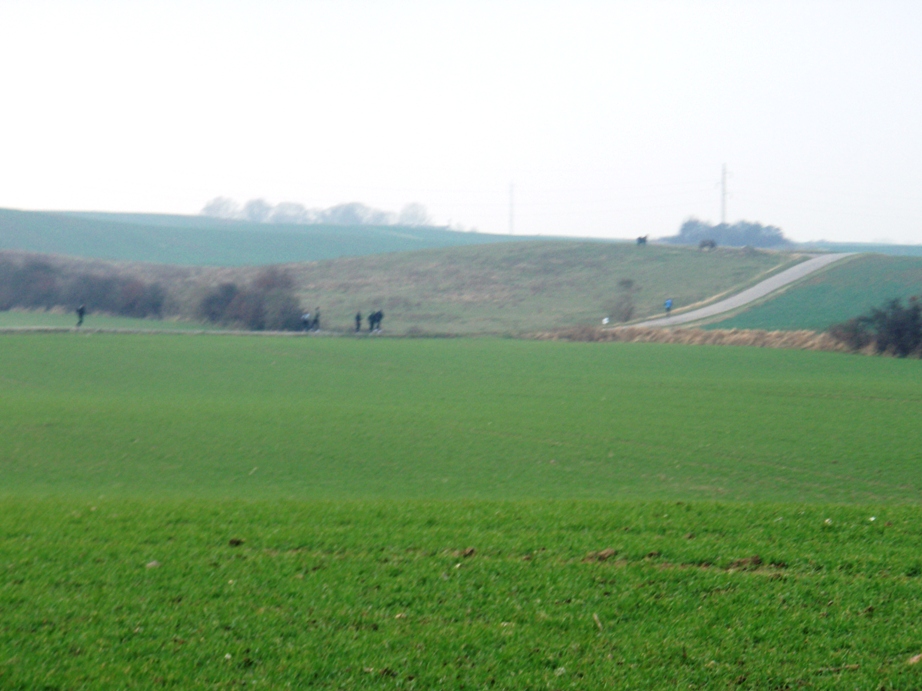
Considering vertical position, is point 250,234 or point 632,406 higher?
point 250,234

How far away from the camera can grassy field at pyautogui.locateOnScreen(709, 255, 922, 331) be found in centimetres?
5594

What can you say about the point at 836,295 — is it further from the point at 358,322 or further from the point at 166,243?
the point at 166,243

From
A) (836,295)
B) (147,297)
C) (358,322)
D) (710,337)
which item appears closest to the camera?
(710,337)

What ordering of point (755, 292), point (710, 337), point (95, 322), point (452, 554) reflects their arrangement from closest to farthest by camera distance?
point (452, 554) → point (710, 337) → point (95, 322) → point (755, 292)

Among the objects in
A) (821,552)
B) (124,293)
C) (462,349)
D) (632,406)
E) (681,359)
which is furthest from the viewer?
(124,293)

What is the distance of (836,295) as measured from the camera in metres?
62.9

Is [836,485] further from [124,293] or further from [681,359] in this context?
[124,293]

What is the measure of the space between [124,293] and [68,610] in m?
59.4

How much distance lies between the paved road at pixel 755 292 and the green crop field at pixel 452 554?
39002 mm

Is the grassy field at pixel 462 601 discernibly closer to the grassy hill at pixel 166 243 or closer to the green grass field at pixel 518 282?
the green grass field at pixel 518 282

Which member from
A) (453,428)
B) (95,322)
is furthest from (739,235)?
(453,428)

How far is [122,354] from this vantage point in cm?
3503

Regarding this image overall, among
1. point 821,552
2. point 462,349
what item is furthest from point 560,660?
point 462,349

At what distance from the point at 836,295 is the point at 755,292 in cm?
644
